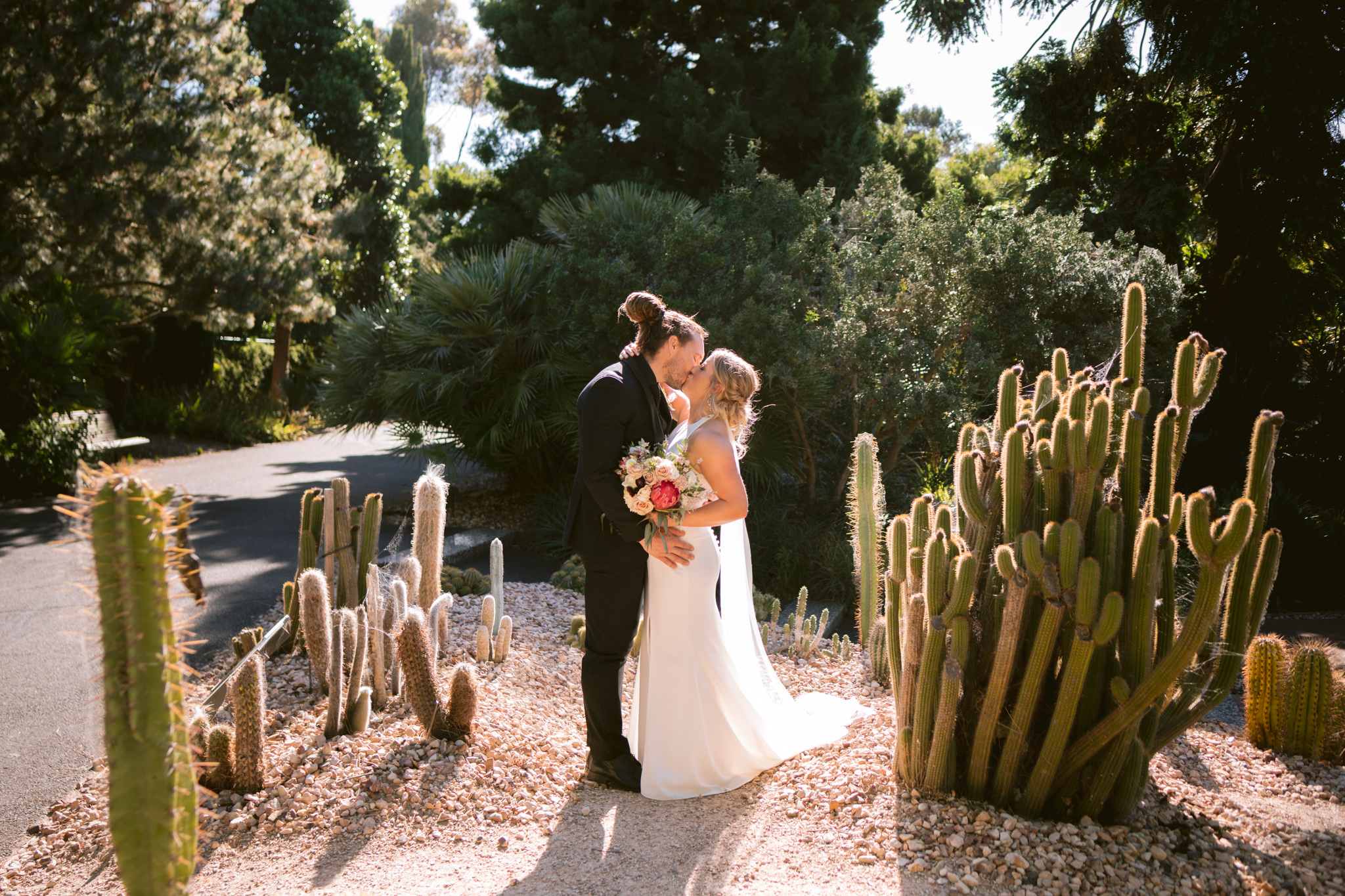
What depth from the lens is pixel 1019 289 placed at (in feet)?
29.8

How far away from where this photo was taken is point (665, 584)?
383 cm

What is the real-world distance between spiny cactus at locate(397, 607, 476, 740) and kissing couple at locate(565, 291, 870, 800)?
56cm

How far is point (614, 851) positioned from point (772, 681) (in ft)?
4.52

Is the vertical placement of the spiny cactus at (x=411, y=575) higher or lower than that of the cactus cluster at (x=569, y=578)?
higher

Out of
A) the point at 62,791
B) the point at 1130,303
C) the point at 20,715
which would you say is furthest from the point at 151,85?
the point at 1130,303

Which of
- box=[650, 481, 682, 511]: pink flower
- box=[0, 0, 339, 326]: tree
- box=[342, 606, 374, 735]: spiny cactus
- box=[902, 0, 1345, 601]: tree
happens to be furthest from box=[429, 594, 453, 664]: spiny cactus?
box=[0, 0, 339, 326]: tree

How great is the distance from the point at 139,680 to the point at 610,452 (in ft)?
6.97

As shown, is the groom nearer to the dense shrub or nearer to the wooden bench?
the dense shrub

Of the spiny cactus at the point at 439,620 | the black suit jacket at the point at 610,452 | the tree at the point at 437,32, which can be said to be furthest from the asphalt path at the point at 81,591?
the tree at the point at 437,32

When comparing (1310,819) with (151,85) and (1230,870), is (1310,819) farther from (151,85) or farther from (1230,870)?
(151,85)

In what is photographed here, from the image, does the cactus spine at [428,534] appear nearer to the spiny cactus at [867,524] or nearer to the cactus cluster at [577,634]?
the cactus cluster at [577,634]

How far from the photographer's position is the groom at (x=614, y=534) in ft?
12.2

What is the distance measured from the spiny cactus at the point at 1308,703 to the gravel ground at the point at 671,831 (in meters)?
0.12

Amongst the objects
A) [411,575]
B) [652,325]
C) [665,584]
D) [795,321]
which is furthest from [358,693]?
[795,321]
